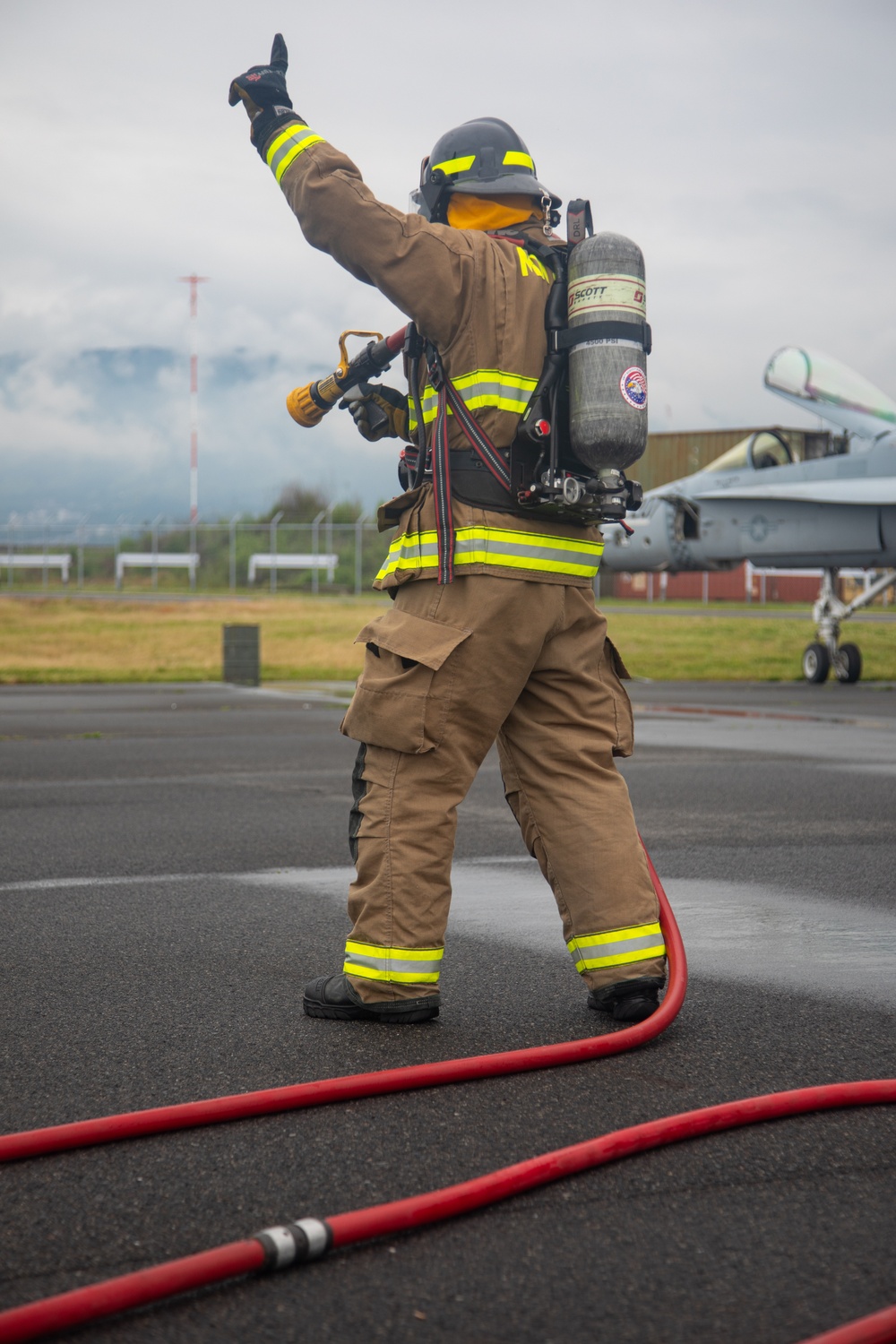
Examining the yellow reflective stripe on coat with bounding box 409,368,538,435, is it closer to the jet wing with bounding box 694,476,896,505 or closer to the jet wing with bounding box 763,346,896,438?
the jet wing with bounding box 694,476,896,505

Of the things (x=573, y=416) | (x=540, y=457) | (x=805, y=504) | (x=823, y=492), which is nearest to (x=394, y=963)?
(x=540, y=457)

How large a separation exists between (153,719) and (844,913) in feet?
31.5

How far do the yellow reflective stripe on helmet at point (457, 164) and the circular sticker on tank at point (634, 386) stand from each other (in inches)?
29.1

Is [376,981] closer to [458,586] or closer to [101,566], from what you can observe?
[458,586]

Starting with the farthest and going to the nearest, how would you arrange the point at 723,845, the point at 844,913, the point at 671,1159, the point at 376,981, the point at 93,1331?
the point at 723,845
the point at 844,913
the point at 376,981
the point at 671,1159
the point at 93,1331

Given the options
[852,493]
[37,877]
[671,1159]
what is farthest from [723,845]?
[852,493]

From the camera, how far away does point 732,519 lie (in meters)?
17.6

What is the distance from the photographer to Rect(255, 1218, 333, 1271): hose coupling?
192 centimetres

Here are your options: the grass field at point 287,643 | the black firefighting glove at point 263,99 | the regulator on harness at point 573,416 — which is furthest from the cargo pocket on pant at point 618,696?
the grass field at point 287,643

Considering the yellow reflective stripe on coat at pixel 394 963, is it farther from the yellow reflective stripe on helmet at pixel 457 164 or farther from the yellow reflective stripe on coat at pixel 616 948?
the yellow reflective stripe on helmet at pixel 457 164

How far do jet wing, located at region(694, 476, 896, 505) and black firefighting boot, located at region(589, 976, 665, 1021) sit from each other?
45.8 feet

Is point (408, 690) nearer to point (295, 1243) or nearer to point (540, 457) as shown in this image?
point (540, 457)

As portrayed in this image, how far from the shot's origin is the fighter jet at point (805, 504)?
1695cm

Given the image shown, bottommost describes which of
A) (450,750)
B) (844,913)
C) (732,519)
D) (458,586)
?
(844,913)
